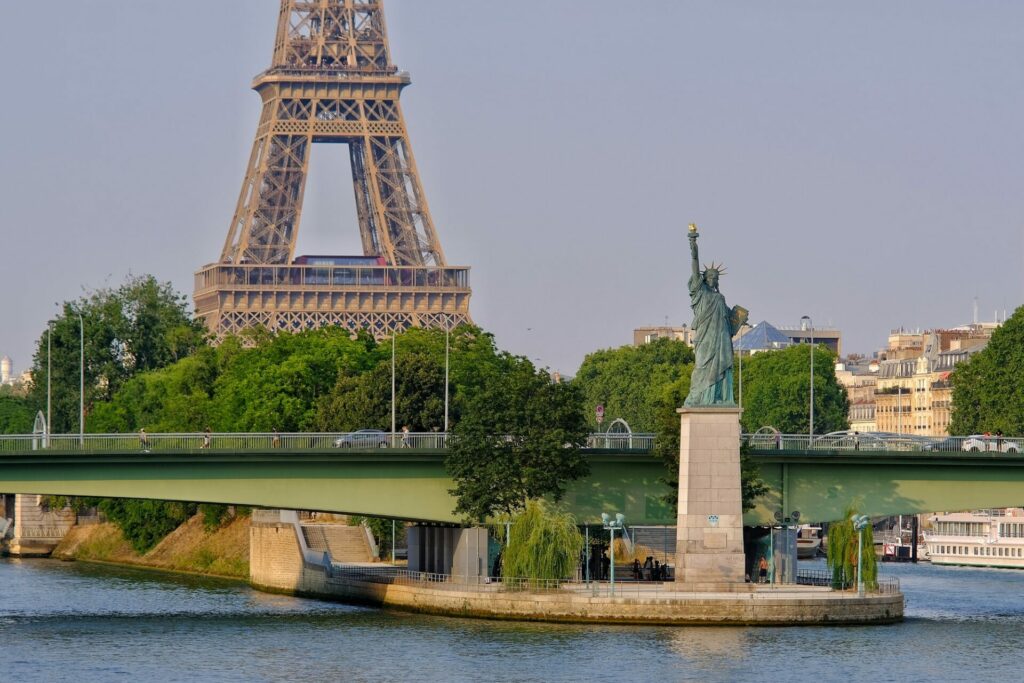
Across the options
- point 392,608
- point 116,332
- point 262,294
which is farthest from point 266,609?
point 262,294

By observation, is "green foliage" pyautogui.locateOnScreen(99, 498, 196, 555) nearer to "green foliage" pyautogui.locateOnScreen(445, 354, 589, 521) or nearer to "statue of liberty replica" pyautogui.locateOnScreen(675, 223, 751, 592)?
"green foliage" pyautogui.locateOnScreen(445, 354, 589, 521)

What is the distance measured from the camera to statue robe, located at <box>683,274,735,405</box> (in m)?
76.6

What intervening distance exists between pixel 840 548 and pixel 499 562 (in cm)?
1111

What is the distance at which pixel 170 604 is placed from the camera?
87812 millimetres

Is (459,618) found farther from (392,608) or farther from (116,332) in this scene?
(116,332)

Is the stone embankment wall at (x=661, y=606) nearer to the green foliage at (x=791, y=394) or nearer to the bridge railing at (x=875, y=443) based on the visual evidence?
the bridge railing at (x=875, y=443)

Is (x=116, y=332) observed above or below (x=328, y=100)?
below

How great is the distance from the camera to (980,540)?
128 m

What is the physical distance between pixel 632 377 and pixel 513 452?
Answer: 8450 cm

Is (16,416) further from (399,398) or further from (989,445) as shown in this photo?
(989,445)

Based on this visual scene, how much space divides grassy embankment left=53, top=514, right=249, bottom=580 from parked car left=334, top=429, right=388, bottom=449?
71.0 feet

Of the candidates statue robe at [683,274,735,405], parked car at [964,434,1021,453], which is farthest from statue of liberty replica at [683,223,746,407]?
parked car at [964,434,1021,453]

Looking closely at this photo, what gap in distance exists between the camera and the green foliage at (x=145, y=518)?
114688 millimetres

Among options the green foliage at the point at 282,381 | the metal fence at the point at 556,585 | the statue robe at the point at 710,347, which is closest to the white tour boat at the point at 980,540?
the green foliage at the point at 282,381
